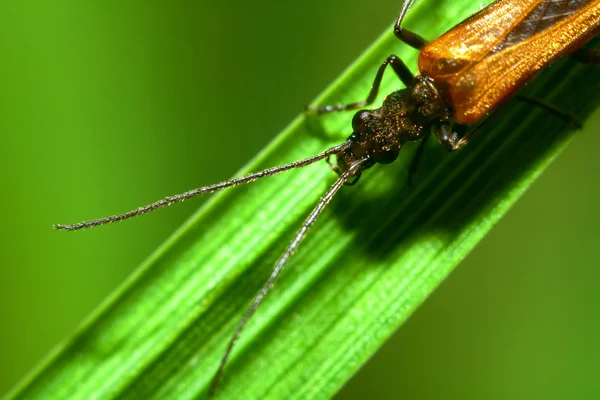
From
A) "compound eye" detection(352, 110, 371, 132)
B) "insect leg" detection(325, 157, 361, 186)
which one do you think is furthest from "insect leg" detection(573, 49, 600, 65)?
"insect leg" detection(325, 157, 361, 186)

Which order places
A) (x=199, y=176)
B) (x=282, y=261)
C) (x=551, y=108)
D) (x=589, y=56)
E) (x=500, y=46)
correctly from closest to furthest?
(x=282, y=261) < (x=551, y=108) < (x=589, y=56) < (x=500, y=46) < (x=199, y=176)

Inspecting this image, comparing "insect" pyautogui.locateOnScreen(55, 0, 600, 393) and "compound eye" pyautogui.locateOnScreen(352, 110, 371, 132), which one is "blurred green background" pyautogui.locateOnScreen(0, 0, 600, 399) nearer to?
"insect" pyautogui.locateOnScreen(55, 0, 600, 393)

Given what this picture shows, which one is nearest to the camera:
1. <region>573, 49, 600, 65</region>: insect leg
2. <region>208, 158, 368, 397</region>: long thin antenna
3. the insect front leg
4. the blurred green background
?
<region>208, 158, 368, 397</region>: long thin antenna

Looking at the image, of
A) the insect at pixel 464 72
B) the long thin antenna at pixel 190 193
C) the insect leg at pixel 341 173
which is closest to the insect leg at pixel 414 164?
the insect at pixel 464 72

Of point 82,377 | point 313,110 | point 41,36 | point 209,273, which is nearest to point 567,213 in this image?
point 313,110

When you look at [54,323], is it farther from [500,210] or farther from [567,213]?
[567,213]

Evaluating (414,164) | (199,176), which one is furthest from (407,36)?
(199,176)

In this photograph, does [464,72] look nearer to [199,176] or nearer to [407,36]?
[407,36]
